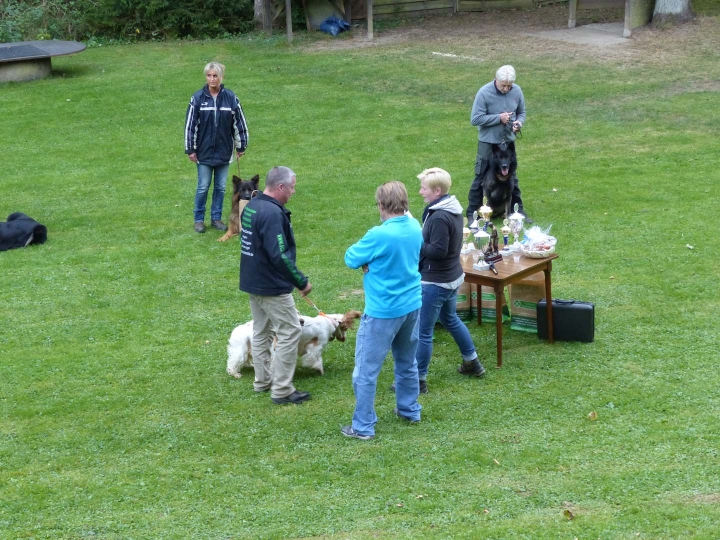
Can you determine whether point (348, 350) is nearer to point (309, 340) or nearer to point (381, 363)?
point (309, 340)

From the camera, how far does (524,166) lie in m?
13.5

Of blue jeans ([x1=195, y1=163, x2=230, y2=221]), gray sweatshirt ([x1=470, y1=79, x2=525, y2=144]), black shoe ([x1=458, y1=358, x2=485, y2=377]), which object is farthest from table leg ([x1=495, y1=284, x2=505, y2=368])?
blue jeans ([x1=195, y1=163, x2=230, y2=221])

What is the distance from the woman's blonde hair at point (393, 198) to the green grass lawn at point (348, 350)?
170cm

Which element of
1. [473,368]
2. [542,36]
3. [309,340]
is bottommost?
[473,368]

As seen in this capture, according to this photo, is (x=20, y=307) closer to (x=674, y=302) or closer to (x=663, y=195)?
(x=674, y=302)

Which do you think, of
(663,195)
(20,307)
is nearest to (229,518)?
(20,307)

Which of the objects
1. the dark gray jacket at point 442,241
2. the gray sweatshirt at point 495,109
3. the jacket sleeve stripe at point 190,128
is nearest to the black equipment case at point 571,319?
the dark gray jacket at point 442,241

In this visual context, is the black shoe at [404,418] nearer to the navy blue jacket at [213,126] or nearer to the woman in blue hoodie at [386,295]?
the woman in blue hoodie at [386,295]

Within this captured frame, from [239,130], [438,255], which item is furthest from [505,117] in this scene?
[438,255]

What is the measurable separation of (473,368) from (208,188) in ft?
16.8

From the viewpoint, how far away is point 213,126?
10.8 meters

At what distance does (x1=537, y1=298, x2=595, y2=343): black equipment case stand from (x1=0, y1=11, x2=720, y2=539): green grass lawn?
4.9 inches

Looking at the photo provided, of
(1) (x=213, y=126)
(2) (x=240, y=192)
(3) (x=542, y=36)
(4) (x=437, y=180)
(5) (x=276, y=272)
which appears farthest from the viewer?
(3) (x=542, y=36)

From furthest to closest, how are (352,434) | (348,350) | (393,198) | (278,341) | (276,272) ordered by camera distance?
1. (348,350)
2. (278,341)
3. (276,272)
4. (352,434)
5. (393,198)
